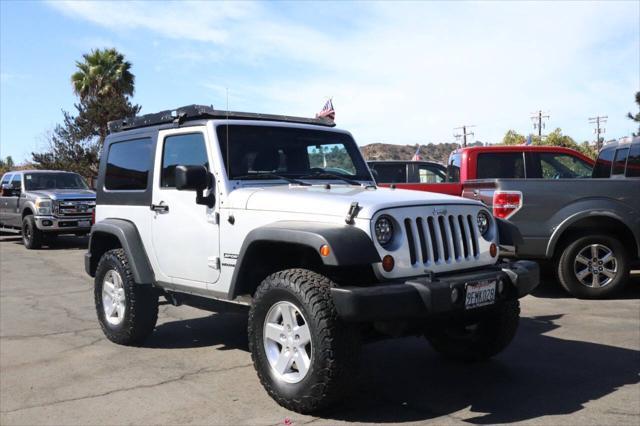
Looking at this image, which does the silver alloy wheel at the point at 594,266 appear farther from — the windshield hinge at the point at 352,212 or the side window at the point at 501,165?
the windshield hinge at the point at 352,212

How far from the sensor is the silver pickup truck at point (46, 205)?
14.8 m

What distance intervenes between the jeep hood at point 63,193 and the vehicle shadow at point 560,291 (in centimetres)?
1072

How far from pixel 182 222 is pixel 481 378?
262 cm

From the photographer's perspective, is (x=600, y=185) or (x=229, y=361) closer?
(x=229, y=361)

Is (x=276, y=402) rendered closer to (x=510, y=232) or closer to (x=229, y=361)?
(x=229, y=361)

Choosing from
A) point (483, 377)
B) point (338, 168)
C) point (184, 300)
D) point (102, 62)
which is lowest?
point (483, 377)

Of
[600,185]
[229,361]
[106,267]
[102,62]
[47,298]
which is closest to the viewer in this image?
[229,361]

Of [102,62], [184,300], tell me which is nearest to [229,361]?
[184,300]

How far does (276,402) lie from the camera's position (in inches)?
165

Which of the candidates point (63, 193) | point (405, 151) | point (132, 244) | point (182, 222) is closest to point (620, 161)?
point (182, 222)

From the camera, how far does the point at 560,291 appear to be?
27.8 ft

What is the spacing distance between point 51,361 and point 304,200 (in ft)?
9.03

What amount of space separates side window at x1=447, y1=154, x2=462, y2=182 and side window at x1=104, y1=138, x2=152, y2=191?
18.9 feet

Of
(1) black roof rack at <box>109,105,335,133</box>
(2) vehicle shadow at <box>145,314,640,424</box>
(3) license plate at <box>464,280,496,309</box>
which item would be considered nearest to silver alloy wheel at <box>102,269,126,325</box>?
(2) vehicle shadow at <box>145,314,640,424</box>
